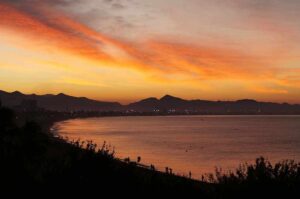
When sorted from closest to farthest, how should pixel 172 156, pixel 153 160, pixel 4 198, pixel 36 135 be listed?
1. pixel 4 198
2. pixel 36 135
3. pixel 153 160
4. pixel 172 156

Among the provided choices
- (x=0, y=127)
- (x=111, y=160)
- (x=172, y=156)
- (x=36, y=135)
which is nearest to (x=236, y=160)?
(x=172, y=156)

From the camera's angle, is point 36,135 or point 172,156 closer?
point 36,135

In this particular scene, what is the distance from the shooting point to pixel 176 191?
10.8m

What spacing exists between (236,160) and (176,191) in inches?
2460

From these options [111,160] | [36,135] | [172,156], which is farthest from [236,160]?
[111,160]

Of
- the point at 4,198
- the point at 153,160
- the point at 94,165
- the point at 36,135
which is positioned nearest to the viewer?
the point at 4,198

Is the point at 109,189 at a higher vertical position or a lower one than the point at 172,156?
higher

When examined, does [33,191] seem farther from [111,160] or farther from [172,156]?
[172,156]

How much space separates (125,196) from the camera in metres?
10.7

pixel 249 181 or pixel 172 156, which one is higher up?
pixel 249 181

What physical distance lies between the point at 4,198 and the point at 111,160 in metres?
3.38

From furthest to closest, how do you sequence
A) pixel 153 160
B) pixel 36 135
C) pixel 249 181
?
pixel 153 160, pixel 36 135, pixel 249 181

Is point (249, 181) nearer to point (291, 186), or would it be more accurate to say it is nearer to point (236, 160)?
point (291, 186)

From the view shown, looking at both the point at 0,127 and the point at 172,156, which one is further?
the point at 172,156
